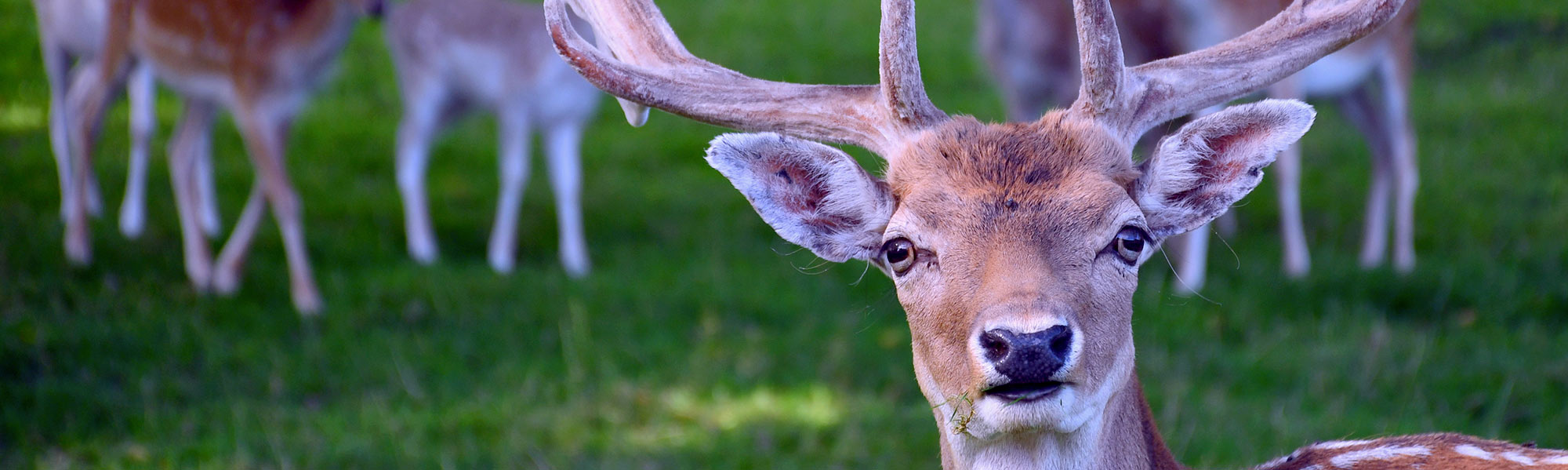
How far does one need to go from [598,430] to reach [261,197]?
302cm

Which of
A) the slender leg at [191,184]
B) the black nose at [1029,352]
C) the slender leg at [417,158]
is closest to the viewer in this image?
the black nose at [1029,352]

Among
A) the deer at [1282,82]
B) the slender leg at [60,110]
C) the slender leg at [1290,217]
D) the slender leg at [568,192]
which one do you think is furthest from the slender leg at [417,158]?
the slender leg at [1290,217]

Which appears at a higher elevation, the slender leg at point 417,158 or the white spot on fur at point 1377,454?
the slender leg at point 417,158

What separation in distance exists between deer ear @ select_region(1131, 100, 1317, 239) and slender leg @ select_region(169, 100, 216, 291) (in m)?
5.63

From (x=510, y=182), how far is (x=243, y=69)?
1.78 m

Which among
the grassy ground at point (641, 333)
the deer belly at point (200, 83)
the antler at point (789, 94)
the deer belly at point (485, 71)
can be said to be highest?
the deer belly at point (485, 71)

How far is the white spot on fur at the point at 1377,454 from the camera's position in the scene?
3.05 metres

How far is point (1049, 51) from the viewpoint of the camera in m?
8.80

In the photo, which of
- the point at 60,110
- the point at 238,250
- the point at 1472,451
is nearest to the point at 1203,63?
the point at 1472,451

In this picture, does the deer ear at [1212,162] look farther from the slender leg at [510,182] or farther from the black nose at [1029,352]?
the slender leg at [510,182]

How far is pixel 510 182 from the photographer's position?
8477 mm

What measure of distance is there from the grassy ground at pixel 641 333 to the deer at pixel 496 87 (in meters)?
0.48

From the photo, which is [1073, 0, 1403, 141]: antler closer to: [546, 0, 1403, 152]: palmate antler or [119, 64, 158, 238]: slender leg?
[546, 0, 1403, 152]: palmate antler

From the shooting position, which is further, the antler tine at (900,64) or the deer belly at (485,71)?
the deer belly at (485,71)
